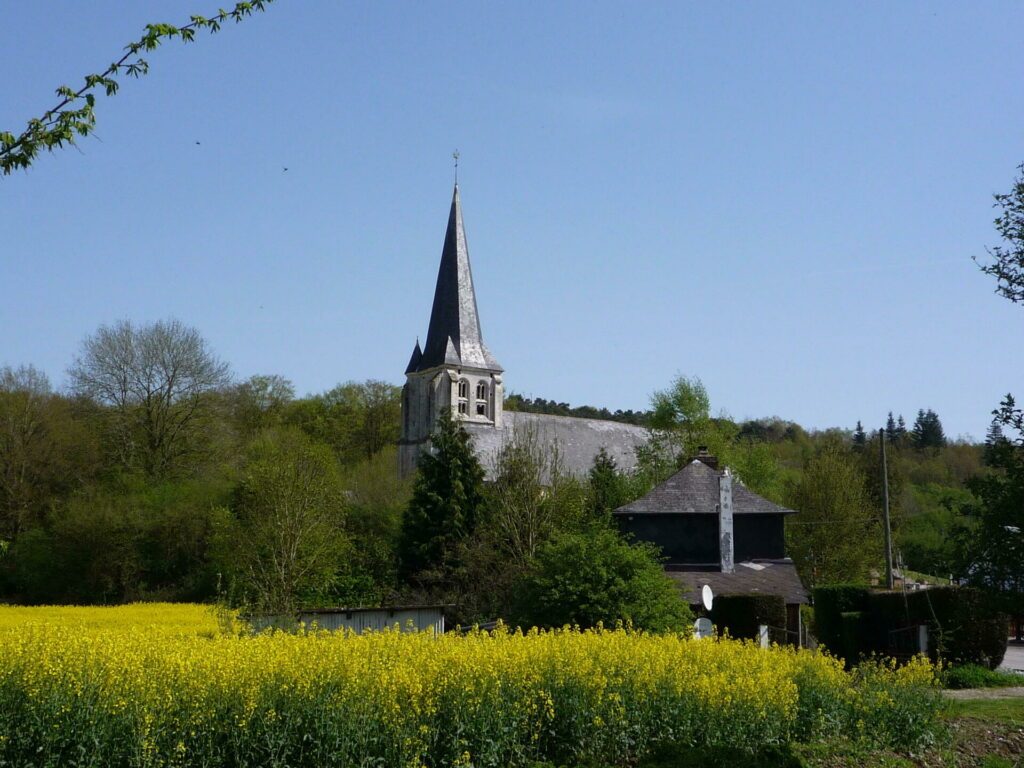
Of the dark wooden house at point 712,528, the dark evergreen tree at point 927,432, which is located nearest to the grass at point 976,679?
the dark wooden house at point 712,528

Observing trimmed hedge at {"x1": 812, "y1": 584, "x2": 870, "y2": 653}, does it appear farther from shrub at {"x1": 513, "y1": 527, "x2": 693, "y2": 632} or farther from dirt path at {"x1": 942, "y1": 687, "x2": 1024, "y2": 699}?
shrub at {"x1": 513, "y1": 527, "x2": 693, "y2": 632}

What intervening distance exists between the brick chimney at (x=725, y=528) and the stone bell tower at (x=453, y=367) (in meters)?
41.3

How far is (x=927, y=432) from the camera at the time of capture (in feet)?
429

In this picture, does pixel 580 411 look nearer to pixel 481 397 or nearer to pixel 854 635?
pixel 481 397

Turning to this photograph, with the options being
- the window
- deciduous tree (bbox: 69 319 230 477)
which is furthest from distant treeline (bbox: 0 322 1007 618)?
the window

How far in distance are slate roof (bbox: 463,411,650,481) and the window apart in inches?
66.1

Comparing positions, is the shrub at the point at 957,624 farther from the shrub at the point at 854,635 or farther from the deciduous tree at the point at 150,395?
the deciduous tree at the point at 150,395

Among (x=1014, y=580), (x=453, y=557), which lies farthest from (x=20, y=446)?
(x=1014, y=580)

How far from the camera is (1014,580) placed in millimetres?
12094

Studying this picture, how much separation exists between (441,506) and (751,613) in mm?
14859

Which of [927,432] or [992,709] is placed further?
[927,432]

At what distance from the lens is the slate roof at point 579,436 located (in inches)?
3012

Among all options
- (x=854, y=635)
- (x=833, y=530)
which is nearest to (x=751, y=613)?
(x=854, y=635)

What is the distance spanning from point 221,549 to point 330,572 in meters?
6.01
